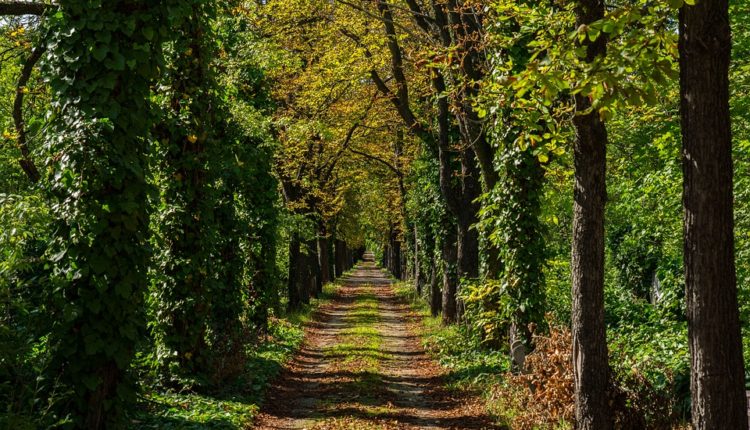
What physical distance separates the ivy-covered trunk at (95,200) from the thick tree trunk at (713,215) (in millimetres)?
4987

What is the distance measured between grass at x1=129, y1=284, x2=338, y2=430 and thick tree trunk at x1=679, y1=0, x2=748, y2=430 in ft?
17.5

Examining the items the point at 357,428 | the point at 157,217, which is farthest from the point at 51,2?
the point at 357,428

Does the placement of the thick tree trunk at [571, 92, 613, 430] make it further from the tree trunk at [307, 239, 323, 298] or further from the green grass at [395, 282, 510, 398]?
the tree trunk at [307, 239, 323, 298]

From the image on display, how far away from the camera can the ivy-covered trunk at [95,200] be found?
6.45m

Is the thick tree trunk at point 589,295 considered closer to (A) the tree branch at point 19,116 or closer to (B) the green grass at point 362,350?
(B) the green grass at point 362,350

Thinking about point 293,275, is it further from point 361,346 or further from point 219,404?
point 219,404

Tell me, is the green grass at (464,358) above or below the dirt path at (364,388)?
above

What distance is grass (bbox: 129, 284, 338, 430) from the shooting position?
902 cm

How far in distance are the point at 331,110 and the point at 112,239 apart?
57.6 ft

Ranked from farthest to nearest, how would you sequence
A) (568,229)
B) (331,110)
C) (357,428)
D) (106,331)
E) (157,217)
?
(568,229) < (331,110) < (157,217) < (357,428) < (106,331)

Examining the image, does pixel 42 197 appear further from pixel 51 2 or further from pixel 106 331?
pixel 51 2

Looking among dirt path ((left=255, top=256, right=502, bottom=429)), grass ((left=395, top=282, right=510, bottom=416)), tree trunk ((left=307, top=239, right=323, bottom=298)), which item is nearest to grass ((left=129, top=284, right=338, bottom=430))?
dirt path ((left=255, top=256, right=502, bottom=429))

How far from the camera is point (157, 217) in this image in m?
10.7

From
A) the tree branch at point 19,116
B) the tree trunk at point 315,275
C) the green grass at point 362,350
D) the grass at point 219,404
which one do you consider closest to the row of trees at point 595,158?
the green grass at point 362,350
